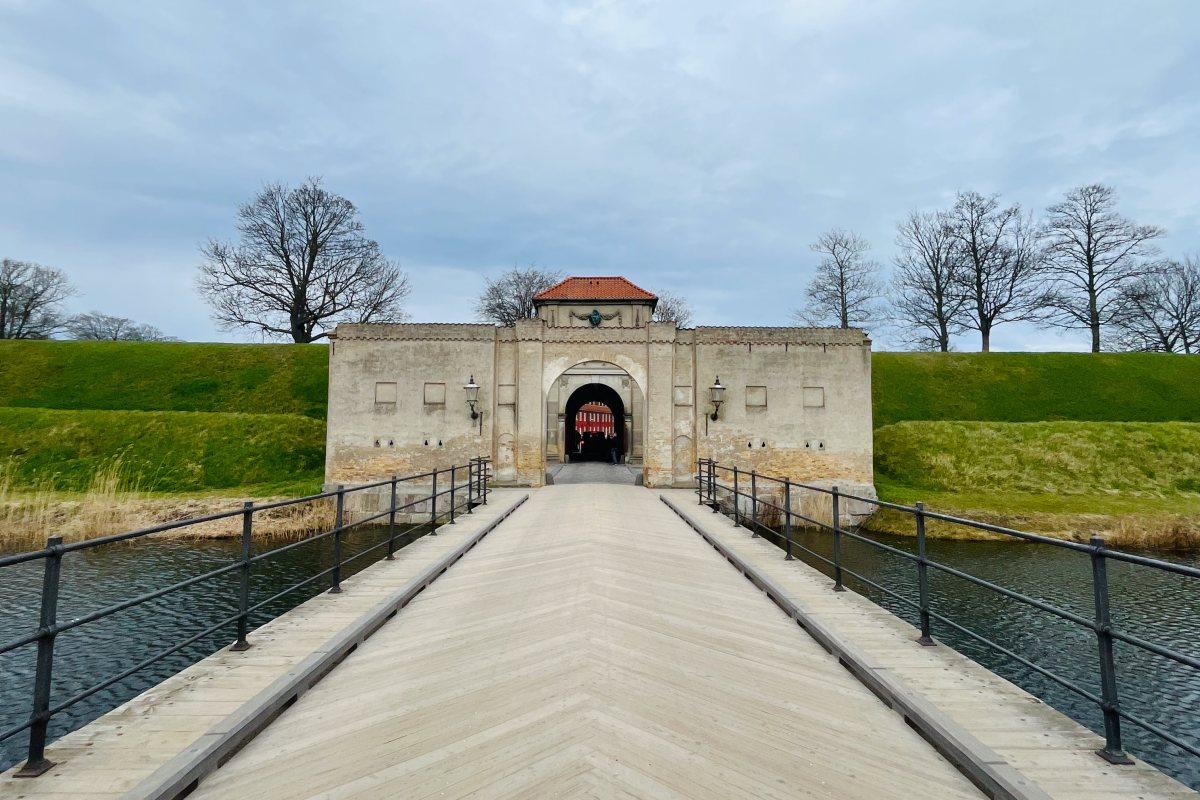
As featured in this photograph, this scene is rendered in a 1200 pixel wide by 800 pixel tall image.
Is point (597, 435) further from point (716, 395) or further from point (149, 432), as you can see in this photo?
point (149, 432)

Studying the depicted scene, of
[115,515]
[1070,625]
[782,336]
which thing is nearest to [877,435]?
[782,336]

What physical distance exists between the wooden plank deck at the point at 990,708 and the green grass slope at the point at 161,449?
662 inches

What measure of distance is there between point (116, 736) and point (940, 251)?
4025 centimetres

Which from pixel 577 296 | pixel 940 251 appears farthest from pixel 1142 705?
pixel 940 251

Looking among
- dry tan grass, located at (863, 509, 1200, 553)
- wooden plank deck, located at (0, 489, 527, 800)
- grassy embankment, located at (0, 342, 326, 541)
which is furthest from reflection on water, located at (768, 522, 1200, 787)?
grassy embankment, located at (0, 342, 326, 541)

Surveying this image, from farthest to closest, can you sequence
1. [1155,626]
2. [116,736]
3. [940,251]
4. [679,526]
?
1. [940,251]
2. [679,526]
3. [1155,626]
4. [116,736]

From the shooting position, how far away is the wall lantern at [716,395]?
55.0ft

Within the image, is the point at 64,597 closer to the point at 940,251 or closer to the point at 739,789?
the point at 739,789

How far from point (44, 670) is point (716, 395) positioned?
50.4 feet

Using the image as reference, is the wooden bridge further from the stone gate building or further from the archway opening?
the archway opening

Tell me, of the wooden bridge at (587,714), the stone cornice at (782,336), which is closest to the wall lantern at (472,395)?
the stone cornice at (782,336)

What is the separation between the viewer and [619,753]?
104 inches

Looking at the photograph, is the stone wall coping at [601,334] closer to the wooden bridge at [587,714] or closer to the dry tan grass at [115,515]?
the dry tan grass at [115,515]

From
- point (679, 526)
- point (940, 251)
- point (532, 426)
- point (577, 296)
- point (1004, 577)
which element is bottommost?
point (1004, 577)
